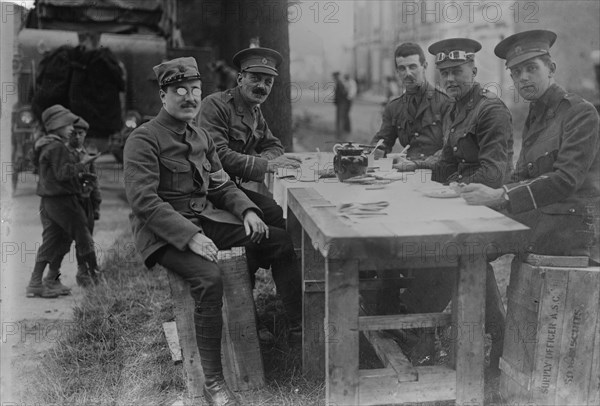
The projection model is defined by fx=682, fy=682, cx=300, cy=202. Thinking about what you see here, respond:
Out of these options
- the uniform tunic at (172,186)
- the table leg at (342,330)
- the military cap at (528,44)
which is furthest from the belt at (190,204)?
the military cap at (528,44)

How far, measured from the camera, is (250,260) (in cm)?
414

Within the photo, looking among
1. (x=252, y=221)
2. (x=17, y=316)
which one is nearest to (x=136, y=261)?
(x=17, y=316)

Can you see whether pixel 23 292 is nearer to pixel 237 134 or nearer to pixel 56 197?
pixel 56 197

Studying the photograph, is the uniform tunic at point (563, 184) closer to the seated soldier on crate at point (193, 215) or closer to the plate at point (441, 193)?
the plate at point (441, 193)

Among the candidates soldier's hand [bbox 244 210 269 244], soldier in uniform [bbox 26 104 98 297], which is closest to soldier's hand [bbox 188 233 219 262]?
soldier's hand [bbox 244 210 269 244]

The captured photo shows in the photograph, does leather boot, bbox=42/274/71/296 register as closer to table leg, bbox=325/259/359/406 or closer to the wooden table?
the wooden table

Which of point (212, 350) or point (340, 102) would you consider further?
point (340, 102)

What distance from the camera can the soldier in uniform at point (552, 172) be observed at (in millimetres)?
3170

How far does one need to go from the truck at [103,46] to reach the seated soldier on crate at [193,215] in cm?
483

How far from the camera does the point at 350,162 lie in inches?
154

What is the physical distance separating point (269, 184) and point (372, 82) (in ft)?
94.2

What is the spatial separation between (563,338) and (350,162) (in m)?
1.50

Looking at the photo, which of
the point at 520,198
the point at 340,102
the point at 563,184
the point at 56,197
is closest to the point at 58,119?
the point at 56,197

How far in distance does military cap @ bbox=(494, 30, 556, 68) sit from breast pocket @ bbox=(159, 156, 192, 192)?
69.7 inches
